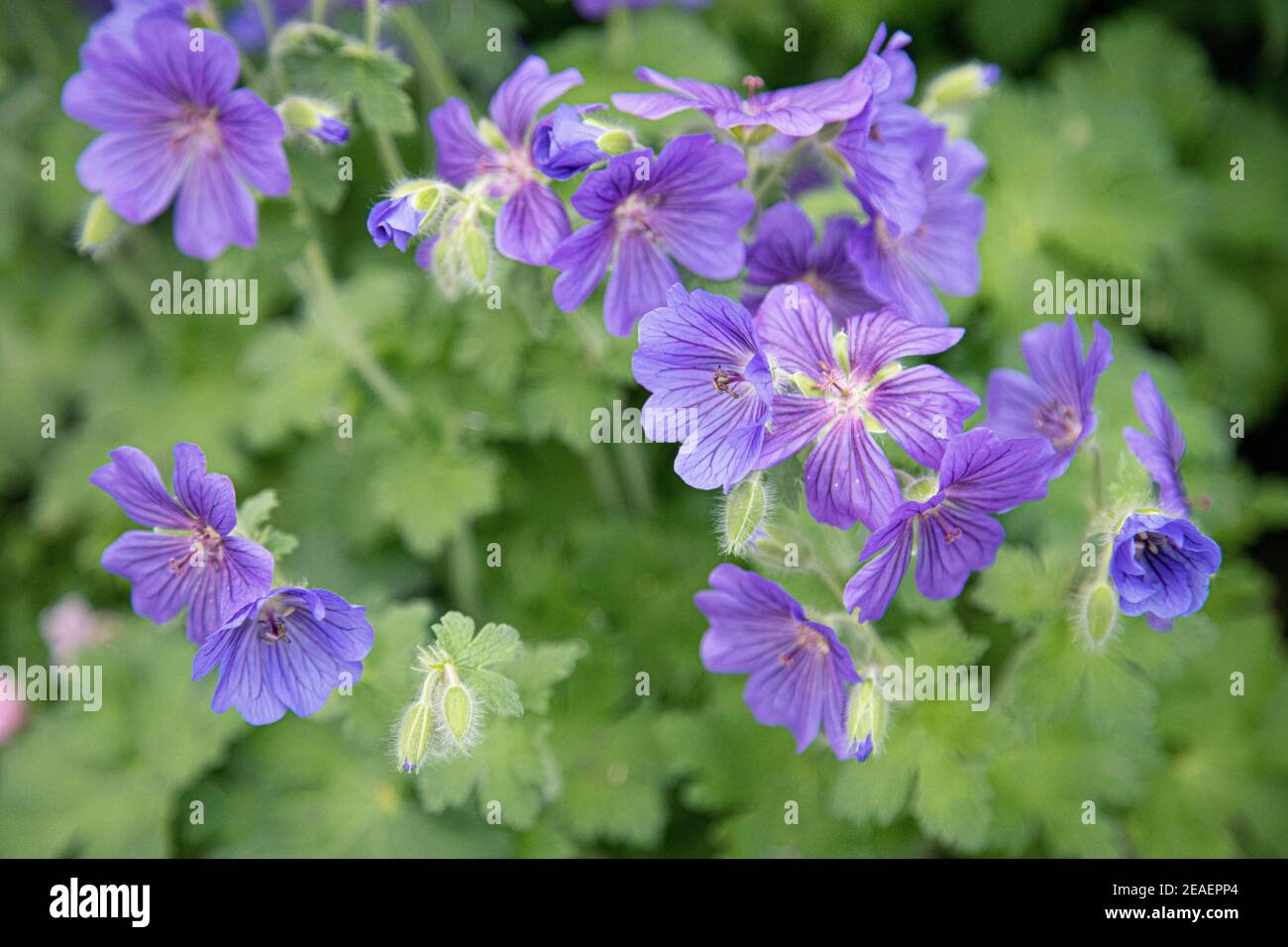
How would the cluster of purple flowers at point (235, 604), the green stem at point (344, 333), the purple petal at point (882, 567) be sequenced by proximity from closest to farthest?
the purple petal at point (882, 567) → the cluster of purple flowers at point (235, 604) → the green stem at point (344, 333)

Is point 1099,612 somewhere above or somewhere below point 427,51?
below

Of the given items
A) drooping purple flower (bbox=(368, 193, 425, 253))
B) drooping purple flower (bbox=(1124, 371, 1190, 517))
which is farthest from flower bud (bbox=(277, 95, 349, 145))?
drooping purple flower (bbox=(1124, 371, 1190, 517))

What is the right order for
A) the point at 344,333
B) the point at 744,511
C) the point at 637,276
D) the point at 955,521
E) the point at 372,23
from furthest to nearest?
the point at 344,333 → the point at 372,23 → the point at 637,276 → the point at 955,521 → the point at 744,511

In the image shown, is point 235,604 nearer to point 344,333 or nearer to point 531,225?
point 531,225

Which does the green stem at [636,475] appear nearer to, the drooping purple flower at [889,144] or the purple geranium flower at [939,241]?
the purple geranium flower at [939,241]

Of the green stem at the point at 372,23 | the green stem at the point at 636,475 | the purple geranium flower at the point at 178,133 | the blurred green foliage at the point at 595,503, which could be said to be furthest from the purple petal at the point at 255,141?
the green stem at the point at 636,475

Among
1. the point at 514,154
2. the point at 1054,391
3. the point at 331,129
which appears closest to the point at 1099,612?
the point at 1054,391

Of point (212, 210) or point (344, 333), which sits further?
point (344, 333)

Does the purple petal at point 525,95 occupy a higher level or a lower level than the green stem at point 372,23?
lower
